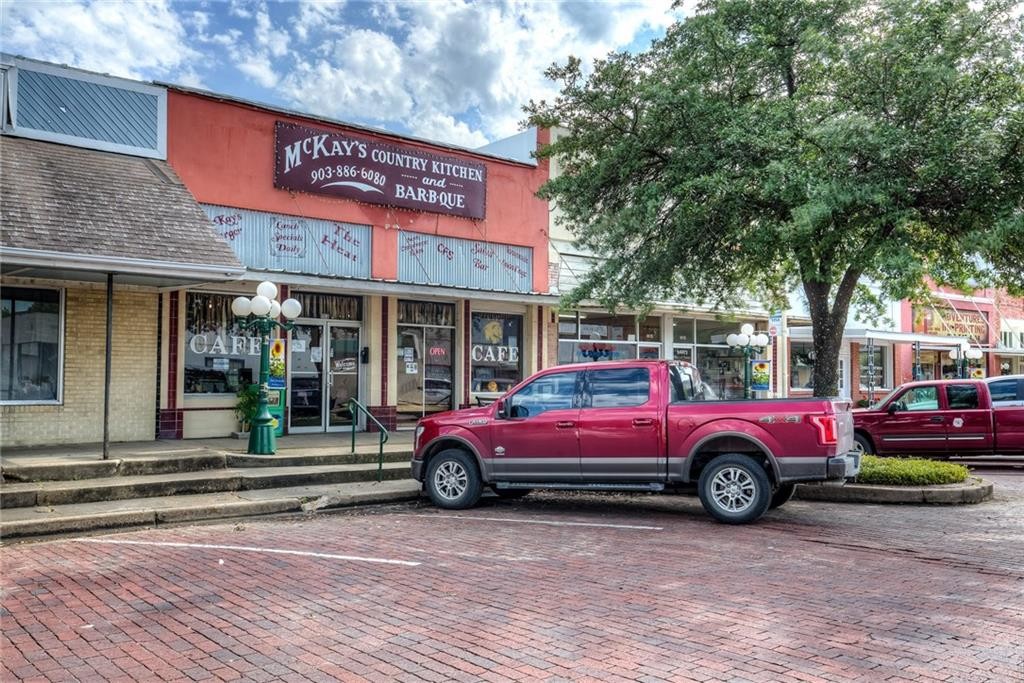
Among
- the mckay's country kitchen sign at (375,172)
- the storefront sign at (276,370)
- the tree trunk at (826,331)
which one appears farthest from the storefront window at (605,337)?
the storefront sign at (276,370)

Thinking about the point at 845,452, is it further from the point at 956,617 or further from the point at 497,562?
the point at 497,562

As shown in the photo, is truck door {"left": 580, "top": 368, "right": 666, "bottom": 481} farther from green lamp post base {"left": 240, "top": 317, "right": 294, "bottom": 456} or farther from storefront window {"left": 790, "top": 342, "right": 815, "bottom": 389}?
storefront window {"left": 790, "top": 342, "right": 815, "bottom": 389}

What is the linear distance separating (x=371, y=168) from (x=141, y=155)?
4.57m

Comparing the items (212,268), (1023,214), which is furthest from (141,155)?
(1023,214)

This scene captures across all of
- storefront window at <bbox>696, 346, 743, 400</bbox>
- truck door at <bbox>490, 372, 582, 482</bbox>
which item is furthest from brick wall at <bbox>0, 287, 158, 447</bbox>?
storefront window at <bbox>696, 346, 743, 400</bbox>

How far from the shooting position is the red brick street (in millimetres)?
4941

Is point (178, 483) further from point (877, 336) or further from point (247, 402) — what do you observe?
point (877, 336)

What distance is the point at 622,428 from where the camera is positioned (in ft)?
33.0

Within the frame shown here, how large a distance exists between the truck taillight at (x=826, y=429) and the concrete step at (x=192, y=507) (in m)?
5.49

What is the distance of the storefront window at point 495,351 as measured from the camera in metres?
19.5

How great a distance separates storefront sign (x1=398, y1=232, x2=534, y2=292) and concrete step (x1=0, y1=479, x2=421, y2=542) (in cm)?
680

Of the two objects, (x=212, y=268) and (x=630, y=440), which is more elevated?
(x=212, y=268)

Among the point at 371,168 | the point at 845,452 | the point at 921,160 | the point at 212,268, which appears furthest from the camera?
the point at 371,168

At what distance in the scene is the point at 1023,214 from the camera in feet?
34.0
